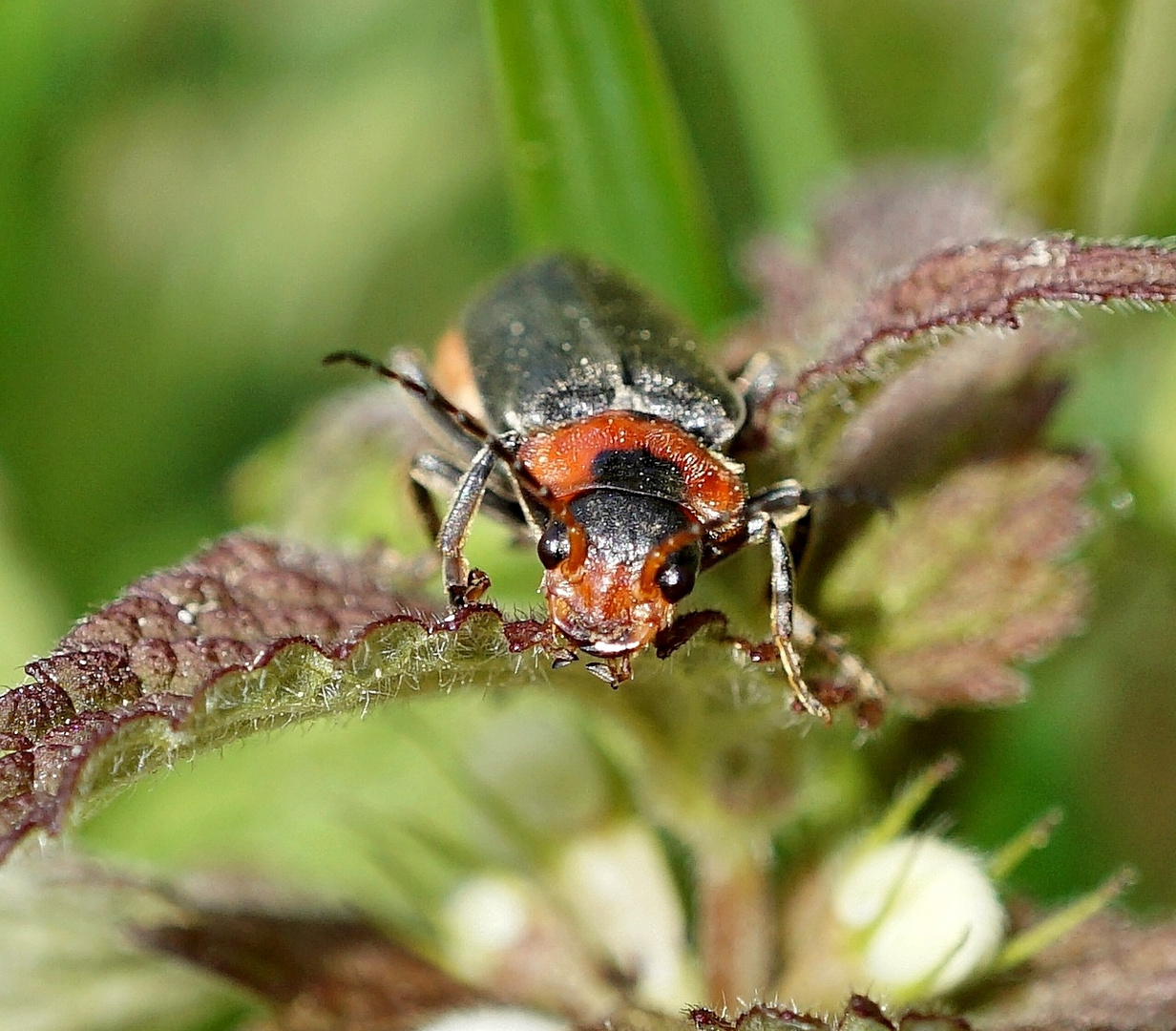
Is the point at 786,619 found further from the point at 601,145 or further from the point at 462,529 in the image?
the point at 601,145

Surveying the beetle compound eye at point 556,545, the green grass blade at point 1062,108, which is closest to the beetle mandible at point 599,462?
the beetle compound eye at point 556,545

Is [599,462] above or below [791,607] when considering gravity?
above

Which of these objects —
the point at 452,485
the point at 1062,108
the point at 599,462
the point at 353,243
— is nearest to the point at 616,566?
the point at 599,462

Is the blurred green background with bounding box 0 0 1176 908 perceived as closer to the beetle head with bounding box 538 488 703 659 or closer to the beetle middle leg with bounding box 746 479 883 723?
the beetle middle leg with bounding box 746 479 883 723

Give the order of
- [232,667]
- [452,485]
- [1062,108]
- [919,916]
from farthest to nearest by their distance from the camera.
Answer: [1062,108], [452,485], [919,916], [232,667]

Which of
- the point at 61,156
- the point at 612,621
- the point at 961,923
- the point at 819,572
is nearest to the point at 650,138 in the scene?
the point at 819,572

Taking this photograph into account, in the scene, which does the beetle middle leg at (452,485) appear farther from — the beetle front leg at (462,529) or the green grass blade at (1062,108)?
the green grass blade at (1062,108)

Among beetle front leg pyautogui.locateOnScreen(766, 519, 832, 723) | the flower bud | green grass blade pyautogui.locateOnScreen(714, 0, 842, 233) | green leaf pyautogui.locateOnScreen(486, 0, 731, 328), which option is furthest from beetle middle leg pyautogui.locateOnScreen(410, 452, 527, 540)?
green grass blade pyautogui.locateOnScreen(714, 0, 842, 233)
